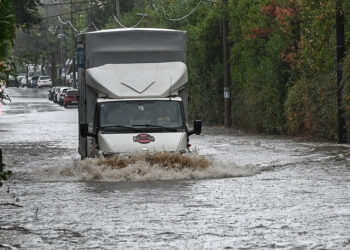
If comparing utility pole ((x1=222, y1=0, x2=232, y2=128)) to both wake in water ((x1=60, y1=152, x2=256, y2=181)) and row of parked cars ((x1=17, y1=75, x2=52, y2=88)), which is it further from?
row of parked cars ((x1=17, y1=75, x2=52, y2=88))

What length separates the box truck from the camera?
1908 cm

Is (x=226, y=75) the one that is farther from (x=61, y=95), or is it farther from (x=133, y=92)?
(x=61, y=95)

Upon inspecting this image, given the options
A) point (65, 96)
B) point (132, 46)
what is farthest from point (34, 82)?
point (132, 46)

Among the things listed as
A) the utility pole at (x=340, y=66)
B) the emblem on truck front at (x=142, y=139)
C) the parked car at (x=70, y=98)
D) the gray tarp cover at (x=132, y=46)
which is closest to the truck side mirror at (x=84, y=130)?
the emblem on truck front at (x=142, y=139)

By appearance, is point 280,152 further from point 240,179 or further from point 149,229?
point 149,229

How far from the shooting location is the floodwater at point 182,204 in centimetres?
1159

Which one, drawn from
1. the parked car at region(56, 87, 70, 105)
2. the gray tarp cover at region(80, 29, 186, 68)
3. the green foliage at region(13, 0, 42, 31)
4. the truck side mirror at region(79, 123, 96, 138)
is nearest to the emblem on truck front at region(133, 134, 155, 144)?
the truck side mirror at region(79, 123, 96, 138)

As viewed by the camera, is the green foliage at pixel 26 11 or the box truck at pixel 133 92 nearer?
the box truck at pixel 133 92

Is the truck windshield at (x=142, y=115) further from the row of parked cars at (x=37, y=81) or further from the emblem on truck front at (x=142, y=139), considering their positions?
the row of parked cars at (x=37, y=81)

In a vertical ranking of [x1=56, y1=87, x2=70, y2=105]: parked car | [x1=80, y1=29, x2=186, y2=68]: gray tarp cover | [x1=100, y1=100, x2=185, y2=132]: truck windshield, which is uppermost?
[x1=80, y1=29, x2=186, y2=68]: gray tarp cover

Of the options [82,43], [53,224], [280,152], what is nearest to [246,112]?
[280,152]

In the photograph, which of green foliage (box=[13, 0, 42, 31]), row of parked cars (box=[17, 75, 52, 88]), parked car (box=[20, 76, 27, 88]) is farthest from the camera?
parked car (box=[20, 76, 27, 88])

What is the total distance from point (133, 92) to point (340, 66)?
1076cm

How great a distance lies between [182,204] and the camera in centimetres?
1492
